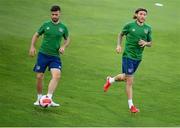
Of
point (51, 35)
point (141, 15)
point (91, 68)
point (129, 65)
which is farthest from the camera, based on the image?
point (91, 68)

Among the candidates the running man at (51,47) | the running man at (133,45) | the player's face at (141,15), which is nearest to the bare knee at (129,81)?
the running man at (133,45)

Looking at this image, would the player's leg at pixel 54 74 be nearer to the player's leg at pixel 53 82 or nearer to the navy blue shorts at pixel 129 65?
the player's leg at pixel 53 82

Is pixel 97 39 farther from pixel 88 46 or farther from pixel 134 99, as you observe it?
pixel 134 99

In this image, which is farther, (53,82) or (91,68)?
(91,68)

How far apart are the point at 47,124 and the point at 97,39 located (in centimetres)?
862

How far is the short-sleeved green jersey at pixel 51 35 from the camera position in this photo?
42.7 ft

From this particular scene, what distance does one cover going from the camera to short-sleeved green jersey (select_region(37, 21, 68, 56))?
42.7 feet

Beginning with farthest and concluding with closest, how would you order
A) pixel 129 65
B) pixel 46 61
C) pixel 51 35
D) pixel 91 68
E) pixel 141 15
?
pixel 91 68
pixel 129 65
pixel 141 15
pixel 46 61
pixel 51 35

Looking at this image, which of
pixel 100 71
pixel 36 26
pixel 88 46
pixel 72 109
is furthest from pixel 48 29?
Result: pixel 36 26

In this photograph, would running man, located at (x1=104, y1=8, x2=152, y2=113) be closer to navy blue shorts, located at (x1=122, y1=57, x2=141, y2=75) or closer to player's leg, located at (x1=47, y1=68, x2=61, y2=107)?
navy blue shorts, located at (x1=122, y1=57, x2=141, y2=75)

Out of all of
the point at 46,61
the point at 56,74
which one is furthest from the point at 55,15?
the point at 56,74

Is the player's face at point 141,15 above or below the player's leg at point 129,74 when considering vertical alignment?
above

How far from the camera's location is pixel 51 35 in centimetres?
1304

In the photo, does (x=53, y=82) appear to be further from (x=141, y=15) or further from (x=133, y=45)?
(x=141, y=15)
